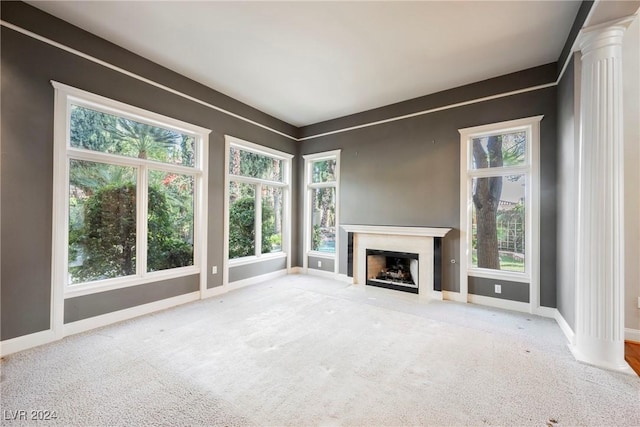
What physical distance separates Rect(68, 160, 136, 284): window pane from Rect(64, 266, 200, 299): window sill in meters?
0.08

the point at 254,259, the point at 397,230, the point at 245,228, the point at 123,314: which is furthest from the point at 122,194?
the point at 397,230

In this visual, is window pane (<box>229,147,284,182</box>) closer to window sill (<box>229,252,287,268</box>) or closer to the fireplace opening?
window sill (<box>229,252,287,268</box>)

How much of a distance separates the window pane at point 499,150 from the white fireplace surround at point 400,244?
1.19 metres

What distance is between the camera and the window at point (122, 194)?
9.75ft

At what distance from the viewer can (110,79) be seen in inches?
127

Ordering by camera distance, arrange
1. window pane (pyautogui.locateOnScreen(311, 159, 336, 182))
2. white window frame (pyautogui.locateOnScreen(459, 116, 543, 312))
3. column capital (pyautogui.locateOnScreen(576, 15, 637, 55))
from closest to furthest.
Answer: column capital (pyautogui.locateOnScreen(576, 15, 637, 55)) < white window frame (pyautogui.locateOnScreen(459, 116, 543, 312)) < window pane (pyautogui.locateOnScreen(311, 159, 336, 182))

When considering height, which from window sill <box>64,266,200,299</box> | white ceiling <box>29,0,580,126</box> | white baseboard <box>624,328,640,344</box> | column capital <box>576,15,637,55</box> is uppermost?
white ceiling <box>29,0,580,126</box>

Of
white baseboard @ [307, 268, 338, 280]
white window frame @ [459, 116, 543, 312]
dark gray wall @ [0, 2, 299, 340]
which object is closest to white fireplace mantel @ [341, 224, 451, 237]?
white window frame @ [459, 116, 543, 312]

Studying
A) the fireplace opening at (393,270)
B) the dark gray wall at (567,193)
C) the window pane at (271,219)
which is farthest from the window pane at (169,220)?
the dark gray wall at (567,193)

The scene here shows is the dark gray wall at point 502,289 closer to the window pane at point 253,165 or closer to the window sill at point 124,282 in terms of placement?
the window pane at point 253,165

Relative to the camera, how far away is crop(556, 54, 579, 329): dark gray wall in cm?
282

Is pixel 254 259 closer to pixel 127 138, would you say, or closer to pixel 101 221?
pixel 101 221

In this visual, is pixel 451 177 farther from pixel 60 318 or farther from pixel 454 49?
pixel 60 318

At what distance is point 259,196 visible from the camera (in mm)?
5359
